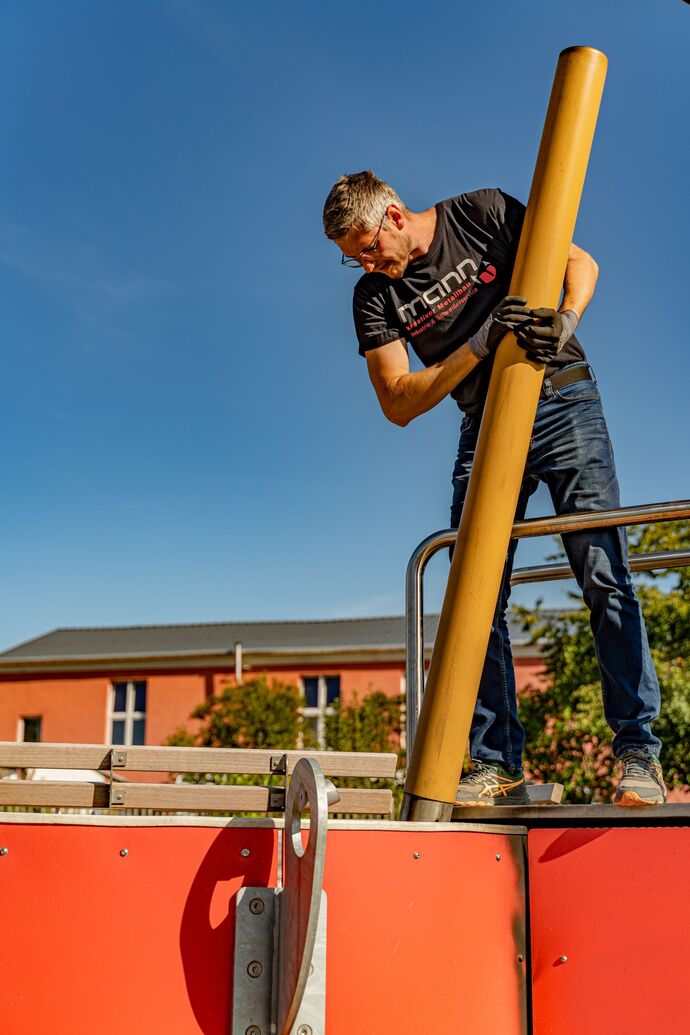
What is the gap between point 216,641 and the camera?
120ft

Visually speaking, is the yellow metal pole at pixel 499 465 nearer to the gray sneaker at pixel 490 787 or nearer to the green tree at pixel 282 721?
the gray sneaker at pixel 490 787

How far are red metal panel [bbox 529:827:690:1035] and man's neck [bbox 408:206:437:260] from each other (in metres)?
1.73

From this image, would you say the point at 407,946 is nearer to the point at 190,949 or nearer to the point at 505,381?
the point at 190,949

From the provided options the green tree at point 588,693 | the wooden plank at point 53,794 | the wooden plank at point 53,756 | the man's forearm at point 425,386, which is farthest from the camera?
the green tree at point 588,693

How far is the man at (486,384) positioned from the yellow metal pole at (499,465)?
18 cm

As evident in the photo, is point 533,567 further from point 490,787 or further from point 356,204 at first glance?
point 356,204

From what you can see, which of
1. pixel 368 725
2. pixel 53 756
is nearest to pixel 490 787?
pixel 53 756

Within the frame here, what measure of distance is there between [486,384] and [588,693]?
10942 mm

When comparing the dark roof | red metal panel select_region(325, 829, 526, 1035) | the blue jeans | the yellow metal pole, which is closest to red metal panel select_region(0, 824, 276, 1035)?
red metal panel select_region(325, 829, 526, 1035)

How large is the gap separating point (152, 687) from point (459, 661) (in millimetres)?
30576

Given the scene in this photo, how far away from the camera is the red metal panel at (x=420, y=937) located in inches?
73.1

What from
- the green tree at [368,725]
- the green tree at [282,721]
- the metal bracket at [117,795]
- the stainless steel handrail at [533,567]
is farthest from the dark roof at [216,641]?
the metal bracket at [117,795]

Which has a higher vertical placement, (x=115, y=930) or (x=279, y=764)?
(x=279, y=764)

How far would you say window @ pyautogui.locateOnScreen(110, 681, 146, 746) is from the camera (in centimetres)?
3192
